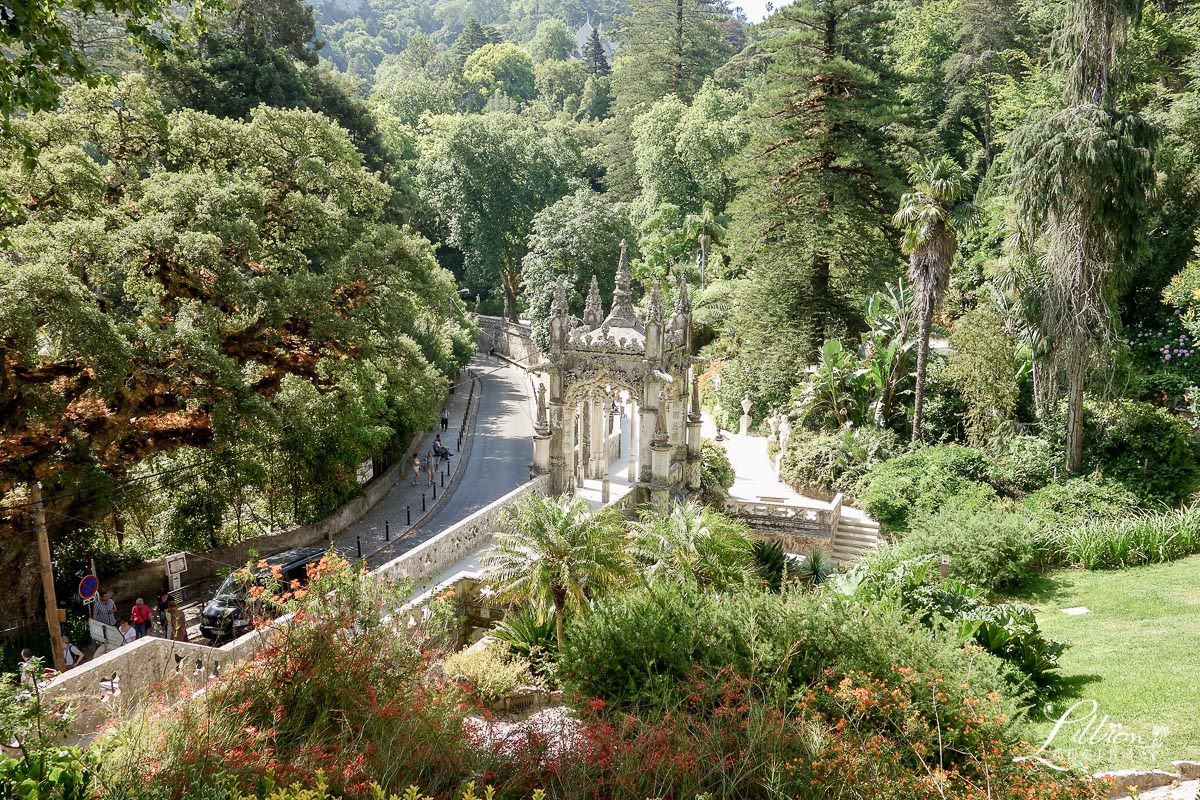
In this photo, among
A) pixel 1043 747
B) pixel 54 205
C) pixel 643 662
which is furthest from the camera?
pixel 54 205

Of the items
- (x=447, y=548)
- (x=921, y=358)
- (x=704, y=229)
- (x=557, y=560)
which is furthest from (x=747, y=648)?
(x=704, y=229)

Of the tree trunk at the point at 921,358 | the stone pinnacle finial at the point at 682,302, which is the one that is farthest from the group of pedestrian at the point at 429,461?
the tree trunk at the point at 921,358

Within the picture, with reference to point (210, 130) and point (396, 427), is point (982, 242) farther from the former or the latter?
point (210, 130)

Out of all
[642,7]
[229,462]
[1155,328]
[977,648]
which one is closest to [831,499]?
[1155,328]

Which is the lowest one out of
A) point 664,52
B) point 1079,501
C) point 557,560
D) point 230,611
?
point 1079,501

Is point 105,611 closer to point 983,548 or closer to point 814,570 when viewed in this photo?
point 814,570

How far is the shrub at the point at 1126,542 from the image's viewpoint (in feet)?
55.7

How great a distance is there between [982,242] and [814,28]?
10643 millimetres

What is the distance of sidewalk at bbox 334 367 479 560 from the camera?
23.6 metres

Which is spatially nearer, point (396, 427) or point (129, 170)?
point (129, 170)

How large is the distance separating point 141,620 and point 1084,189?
79.5ft

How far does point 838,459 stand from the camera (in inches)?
1044

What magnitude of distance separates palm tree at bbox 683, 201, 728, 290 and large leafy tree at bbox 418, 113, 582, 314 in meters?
11.9

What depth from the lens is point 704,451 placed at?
24.0 m
